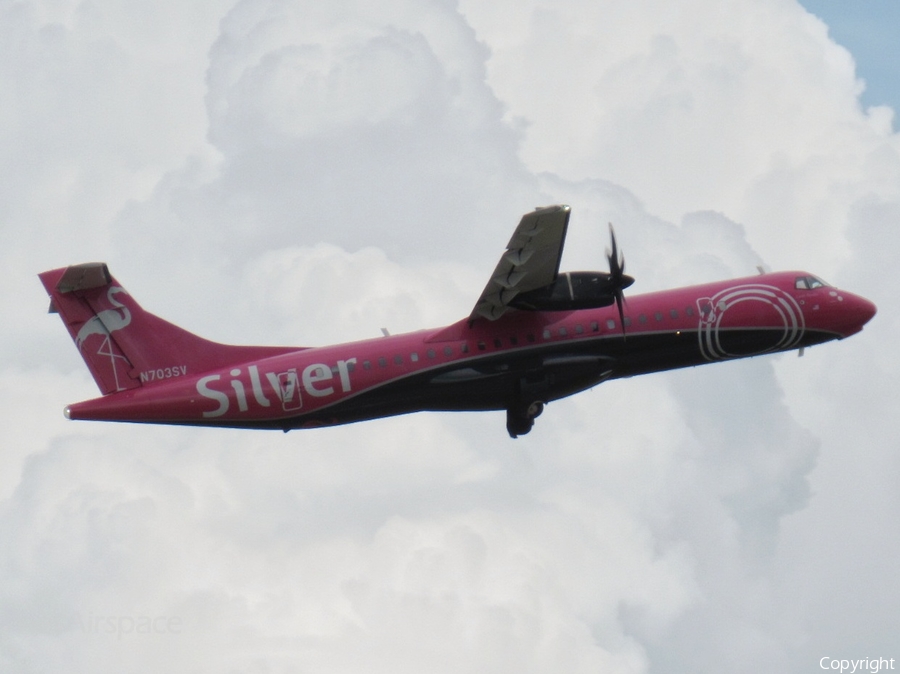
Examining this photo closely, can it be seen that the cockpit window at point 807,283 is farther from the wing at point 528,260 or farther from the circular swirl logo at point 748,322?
the wing at point 528,260

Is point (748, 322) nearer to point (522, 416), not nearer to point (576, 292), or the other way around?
point (576, 292)

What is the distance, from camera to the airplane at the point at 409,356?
135ft

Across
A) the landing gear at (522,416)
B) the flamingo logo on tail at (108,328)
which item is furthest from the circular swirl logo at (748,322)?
the flamingo logo on tail at (108,328)

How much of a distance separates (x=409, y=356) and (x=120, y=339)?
8.10 metres

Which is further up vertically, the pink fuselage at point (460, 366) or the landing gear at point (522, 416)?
the pink fuselage at point (460, 366)

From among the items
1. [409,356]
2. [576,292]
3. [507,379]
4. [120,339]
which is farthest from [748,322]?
[120,339]

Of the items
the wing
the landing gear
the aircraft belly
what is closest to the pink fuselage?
the aircraft belly

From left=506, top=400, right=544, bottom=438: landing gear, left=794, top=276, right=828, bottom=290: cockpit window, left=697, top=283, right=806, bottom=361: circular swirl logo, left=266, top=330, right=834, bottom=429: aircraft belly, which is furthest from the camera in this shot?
left=794, top=276, right=828, bottom=290: cockpit window

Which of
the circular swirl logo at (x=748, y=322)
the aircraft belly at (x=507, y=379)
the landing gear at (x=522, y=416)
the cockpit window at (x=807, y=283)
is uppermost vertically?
the cockpit window at (x=807, y=283)

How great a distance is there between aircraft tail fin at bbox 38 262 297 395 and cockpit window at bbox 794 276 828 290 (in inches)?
609

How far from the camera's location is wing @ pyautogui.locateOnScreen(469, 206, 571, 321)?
38.5m

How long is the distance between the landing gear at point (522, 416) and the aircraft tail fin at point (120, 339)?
676cm

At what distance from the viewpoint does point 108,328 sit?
41719 millimetres

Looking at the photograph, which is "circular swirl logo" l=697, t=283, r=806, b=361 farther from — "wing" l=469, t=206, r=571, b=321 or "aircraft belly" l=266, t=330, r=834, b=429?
"wing" l=469, t=206, r=571, b=321
